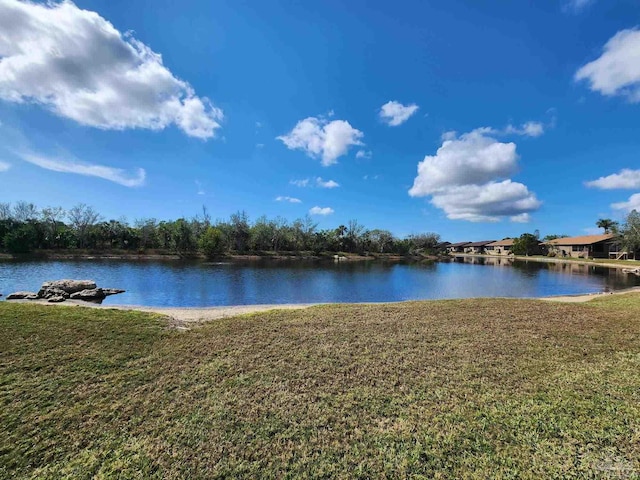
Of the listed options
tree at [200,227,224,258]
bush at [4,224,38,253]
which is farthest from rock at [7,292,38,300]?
bush at [4,224,38,253]

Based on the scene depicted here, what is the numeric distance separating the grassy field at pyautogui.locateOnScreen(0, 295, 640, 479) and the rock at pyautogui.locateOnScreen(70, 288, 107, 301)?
12742 mm

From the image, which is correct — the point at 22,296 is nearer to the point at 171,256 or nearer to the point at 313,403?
the point at 313,403

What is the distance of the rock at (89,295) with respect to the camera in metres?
18.7

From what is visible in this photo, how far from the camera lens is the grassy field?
3400 mm

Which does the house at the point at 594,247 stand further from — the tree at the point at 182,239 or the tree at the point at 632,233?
the tree at the point at 182,239

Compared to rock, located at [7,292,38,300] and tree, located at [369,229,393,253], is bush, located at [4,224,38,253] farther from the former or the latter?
tree, located at [369,229,393,253]

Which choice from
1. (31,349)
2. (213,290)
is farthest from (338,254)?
(31,349)

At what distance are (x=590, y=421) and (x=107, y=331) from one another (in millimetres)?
9945

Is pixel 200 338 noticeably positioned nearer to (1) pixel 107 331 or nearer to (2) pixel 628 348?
(1) pixel 107 331

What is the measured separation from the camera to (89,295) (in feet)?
62.4

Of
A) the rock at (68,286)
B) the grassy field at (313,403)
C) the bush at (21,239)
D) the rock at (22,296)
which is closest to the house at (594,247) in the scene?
the grassy field at (313,403)

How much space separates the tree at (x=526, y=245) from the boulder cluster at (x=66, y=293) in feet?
311

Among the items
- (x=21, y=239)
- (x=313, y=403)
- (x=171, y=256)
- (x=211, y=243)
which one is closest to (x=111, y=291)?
(x=313, y=403)

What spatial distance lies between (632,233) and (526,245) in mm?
28796
